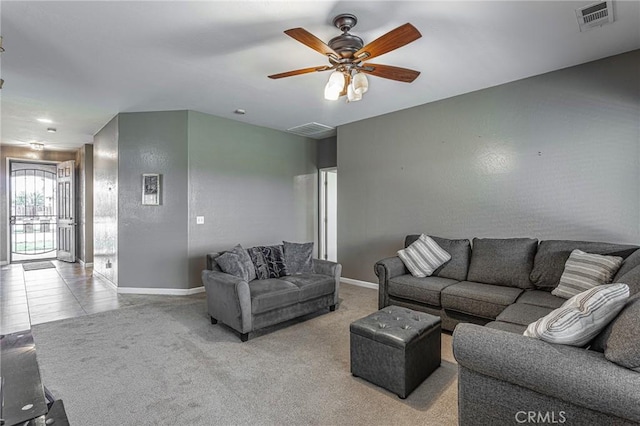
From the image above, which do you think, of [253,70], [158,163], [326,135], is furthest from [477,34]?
[158,163]

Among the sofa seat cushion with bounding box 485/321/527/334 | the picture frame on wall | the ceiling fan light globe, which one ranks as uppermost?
the ceiling fan light globe

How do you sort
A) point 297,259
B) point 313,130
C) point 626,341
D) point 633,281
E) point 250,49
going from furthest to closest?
point 313,130 < point 297,259 < point 250,49 < point 633,281 < point 626,341

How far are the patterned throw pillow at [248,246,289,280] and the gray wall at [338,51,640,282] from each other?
176cm

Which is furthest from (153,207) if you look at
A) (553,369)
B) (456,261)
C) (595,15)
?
(595,15)

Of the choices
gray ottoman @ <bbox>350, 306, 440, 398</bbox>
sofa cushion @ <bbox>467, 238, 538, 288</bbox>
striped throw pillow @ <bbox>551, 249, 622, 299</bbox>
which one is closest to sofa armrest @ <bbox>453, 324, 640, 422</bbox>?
gray ottoman @ <bbox>350, 306, 440, 398</bbox>

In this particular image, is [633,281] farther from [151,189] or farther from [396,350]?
[151,189]

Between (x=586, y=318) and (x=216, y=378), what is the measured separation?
2.38m

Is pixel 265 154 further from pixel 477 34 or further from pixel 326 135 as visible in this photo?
pixel 477 34

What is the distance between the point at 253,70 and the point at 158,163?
247cm

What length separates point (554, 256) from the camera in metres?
3.07

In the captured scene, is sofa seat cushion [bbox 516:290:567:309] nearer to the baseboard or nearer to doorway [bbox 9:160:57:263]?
the baseboard

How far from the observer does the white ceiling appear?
7.72ft

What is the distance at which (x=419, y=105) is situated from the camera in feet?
14.8

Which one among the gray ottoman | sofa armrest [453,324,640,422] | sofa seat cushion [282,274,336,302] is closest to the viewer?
sofa armrest [453,324,640,422]
